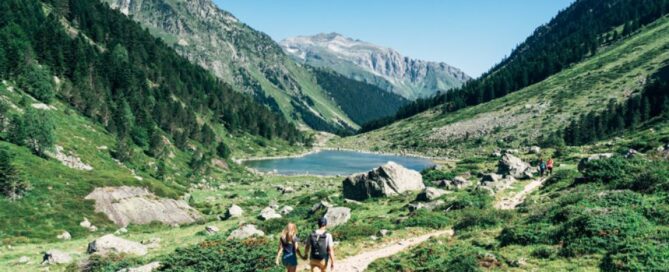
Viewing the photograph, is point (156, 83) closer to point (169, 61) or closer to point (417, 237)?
point (169, 61)

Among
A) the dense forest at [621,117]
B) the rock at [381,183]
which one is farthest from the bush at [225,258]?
the dense forest at [621,117]

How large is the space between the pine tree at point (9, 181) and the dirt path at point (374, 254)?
3689 centimetres

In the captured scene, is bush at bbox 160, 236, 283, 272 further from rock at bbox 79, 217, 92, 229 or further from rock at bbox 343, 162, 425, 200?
rock at bbox 79, 217, 92, 229

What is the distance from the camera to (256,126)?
177 meters

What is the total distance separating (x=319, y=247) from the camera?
49.9ft

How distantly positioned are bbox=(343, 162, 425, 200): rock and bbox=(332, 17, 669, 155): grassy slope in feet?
303

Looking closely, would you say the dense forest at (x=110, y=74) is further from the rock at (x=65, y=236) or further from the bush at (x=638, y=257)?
the bush at (x=638, y=257)

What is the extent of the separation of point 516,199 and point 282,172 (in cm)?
8495

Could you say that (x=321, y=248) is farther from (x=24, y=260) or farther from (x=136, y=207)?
(x=136, y=207)

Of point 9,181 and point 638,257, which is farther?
point 9,181

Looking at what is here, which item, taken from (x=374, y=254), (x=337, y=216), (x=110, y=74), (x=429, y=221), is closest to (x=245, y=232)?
(x=337, y=216)

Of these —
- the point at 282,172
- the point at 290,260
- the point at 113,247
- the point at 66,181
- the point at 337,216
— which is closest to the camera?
the point at 290,260

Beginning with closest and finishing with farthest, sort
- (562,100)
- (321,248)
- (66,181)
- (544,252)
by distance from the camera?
(321,248) < (544,252) < (66,181) < (562,100)

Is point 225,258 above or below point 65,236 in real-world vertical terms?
above
